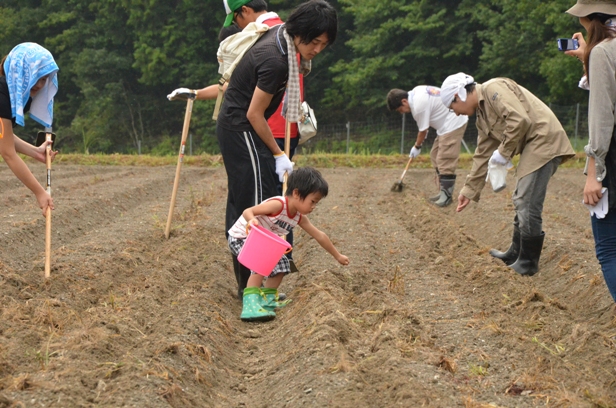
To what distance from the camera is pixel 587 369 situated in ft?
12.9

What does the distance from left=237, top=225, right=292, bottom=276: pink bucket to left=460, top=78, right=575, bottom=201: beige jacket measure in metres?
2.20

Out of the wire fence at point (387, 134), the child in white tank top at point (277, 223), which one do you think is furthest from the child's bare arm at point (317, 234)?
the wire fence at point (387, 134)

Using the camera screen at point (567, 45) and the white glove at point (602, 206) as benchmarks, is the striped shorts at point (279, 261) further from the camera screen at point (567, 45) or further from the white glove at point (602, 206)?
the camera screen at point (567, 45)

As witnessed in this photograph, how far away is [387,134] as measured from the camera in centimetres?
2848

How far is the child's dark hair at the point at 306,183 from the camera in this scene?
4.82 meters

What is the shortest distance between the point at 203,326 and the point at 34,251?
3099mm

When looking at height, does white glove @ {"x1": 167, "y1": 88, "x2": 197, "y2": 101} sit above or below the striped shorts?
above

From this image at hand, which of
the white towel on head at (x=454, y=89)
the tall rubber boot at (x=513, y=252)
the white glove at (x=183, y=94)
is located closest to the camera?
the white towel on head at (x=454, y=89)

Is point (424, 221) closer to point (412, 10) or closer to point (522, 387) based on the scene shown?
point (522, 387)

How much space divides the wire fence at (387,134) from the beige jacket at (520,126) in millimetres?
18999

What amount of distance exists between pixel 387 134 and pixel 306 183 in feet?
78.5

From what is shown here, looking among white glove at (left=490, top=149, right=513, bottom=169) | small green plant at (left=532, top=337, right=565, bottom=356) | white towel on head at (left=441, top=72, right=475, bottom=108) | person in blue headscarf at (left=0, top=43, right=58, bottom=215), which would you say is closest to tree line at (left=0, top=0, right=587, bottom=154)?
white towel on head at (left=441, top=72, right=475, bottom=108)

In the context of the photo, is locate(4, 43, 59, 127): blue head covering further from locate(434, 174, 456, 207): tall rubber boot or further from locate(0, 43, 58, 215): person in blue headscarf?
locate(434, 174, 456, 207): tall rubber boot

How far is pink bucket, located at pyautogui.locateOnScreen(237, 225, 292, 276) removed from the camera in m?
4.69
